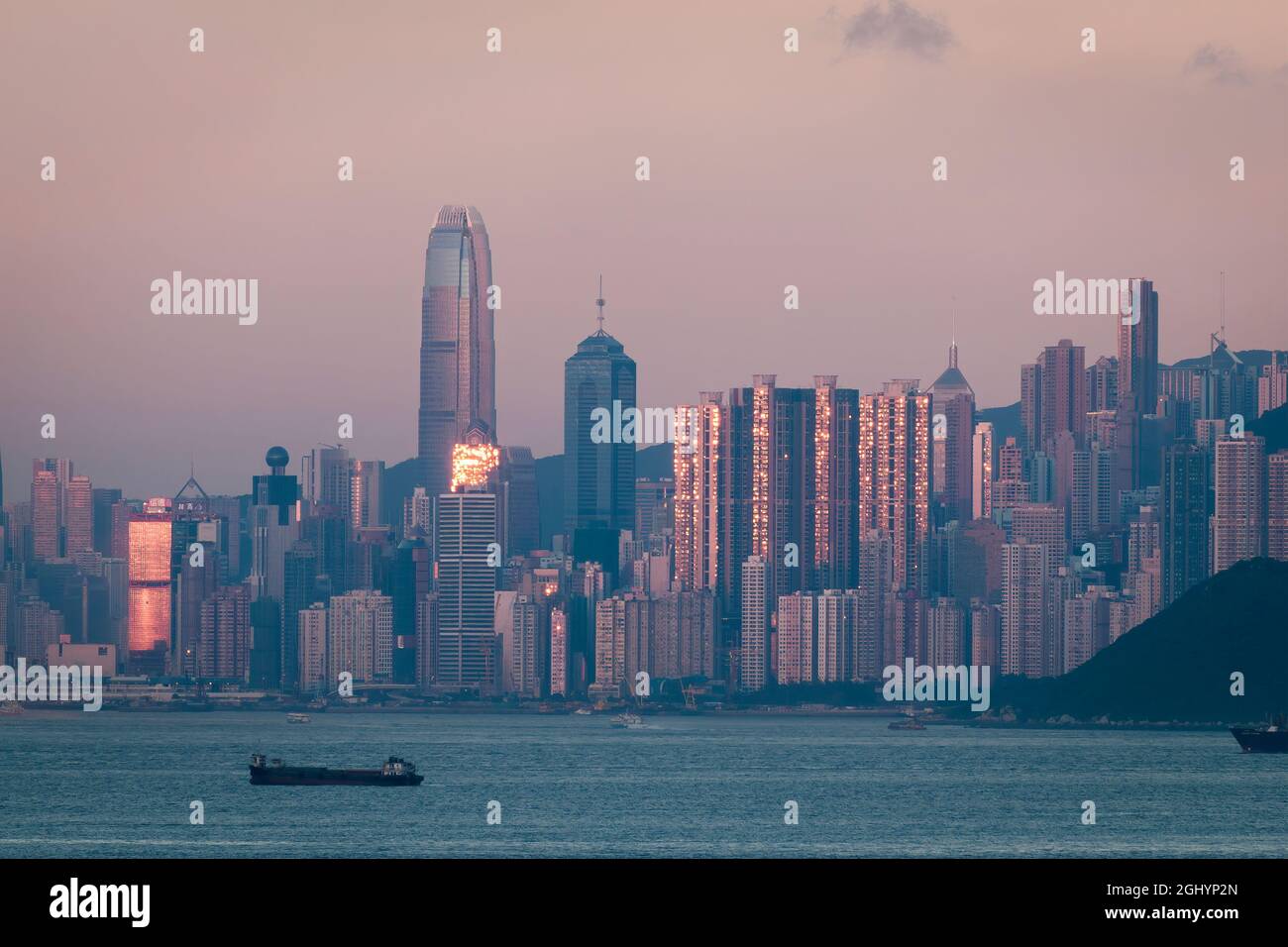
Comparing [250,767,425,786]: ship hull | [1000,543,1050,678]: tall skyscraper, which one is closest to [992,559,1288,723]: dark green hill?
[1000,543,1050,678]: tall skyscraper

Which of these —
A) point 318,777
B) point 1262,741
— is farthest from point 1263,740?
point 318,777

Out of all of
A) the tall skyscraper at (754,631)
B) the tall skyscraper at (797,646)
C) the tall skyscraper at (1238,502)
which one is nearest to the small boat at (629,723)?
the tall skyscraper at (754,631)

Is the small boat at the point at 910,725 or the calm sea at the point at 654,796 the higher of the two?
the calm sea at the point at 654,796

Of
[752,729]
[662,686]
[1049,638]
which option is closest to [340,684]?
[662,686]

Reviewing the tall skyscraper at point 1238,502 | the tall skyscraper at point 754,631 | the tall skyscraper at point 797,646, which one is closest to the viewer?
the tall skyscraper at point 1238,502

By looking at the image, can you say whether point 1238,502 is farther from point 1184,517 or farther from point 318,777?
point 318,777

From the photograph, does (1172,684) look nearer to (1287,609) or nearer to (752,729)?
(1287,609)

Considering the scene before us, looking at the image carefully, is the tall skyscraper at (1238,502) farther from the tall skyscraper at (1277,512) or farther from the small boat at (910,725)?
the small boat at (910,725)
